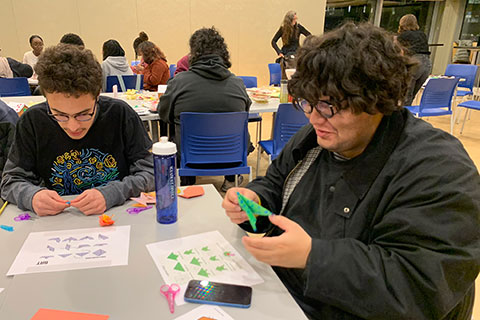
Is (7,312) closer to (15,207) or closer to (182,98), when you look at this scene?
(15,207)

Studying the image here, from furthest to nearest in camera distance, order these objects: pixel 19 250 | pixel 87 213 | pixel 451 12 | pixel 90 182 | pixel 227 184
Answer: pixel 451 12 → pixel 227 184 → pixel 90 182 → pixel 87 213 → pixel 19 250

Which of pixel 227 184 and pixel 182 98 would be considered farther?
pixel 227 184

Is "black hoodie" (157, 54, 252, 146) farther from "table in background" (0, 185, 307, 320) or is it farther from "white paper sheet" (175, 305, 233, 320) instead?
"white paper sheet" (175, 305, 233, 320)

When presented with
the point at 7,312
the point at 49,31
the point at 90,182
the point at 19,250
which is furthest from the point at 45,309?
the point at 49,31

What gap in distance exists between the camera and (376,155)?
908 mm

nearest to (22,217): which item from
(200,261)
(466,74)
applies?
(200,261)

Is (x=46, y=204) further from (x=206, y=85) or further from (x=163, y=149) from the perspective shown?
(x=206, y=85)

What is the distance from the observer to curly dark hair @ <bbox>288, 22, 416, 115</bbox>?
839 mm

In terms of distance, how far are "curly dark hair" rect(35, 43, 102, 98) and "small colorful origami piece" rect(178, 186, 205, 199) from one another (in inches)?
20.7

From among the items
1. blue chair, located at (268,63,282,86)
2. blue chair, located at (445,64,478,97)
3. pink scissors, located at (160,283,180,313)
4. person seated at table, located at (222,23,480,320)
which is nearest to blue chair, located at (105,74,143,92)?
blue chair, located at (268,63,282,86)

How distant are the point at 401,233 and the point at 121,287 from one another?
0.69 meters

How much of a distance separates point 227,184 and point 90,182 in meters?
2.04

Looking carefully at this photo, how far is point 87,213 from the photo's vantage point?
1193mm

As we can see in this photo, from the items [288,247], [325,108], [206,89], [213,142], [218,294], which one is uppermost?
[325,108]
